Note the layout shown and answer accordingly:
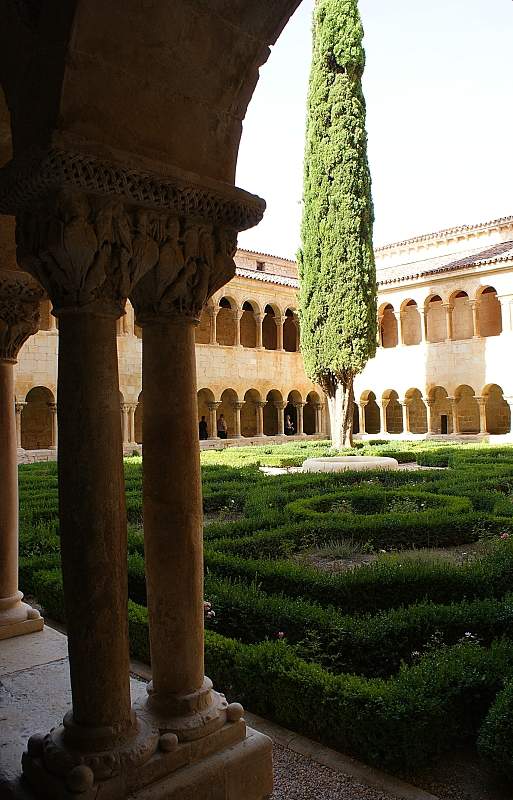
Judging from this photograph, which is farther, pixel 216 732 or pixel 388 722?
pixel 388 722

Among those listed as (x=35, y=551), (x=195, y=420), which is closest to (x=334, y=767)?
(x=195, y=420)

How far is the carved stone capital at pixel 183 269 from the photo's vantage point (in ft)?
9.93

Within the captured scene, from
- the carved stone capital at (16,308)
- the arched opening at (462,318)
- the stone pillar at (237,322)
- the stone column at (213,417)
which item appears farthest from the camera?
the arched opening at (462,318)

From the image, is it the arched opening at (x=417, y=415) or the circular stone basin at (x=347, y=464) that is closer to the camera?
the circular stone basin at (x=347, y=464)

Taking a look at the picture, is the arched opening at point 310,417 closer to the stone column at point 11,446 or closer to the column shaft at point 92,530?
the stone column at point 11,446

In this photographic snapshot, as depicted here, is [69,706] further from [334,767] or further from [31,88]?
[31,88]

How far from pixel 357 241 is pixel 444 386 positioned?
30.6ft

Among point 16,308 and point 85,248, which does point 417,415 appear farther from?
point 85,248

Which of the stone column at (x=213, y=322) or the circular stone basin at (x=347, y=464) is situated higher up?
the stone column at (x=213, y=322)

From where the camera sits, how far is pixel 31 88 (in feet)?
9.01

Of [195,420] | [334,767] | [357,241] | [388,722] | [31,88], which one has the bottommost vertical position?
[334,767]

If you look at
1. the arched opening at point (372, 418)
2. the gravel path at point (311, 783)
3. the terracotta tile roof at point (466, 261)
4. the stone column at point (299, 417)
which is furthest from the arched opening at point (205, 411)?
the gravel path at point (311, 783)

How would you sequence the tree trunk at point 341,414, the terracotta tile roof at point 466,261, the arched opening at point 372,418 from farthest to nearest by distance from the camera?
the arched opening at point 372,418
the terracotta tile roof at point 466,261
the tree trunk at point 341,414

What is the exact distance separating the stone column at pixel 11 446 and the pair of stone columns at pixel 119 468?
5.84 ft
